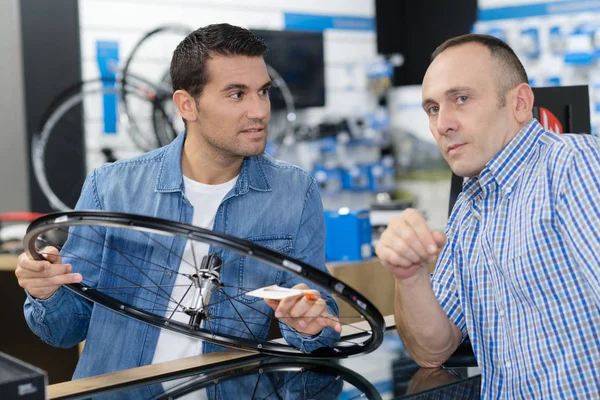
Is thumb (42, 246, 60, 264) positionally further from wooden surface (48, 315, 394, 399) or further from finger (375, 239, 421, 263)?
finger (375, 239, 421, 263)

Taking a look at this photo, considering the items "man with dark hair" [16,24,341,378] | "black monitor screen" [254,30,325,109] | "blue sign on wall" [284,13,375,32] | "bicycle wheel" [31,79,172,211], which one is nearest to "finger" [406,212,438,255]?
"man with dark hair" [16,24,341,378]

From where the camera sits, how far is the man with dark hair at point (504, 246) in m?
1.26

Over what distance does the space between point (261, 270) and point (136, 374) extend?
53 cm

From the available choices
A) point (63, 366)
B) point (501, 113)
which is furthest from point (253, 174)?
point (63, 366)

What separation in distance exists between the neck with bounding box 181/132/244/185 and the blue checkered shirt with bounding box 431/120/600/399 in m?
0.72

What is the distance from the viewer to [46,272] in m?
1.46

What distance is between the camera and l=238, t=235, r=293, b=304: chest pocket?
1774mm

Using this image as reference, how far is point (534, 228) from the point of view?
1.31 m

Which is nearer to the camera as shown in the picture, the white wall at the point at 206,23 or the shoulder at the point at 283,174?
the shoulder at the point at 283,174

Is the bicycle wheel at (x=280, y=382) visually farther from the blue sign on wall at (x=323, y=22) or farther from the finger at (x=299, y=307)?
the blue sign on wall at (x=323, y=22)

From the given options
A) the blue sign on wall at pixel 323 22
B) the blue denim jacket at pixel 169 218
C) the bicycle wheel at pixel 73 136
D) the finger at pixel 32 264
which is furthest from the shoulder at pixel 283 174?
the blue sign on wall at pixel 323 22

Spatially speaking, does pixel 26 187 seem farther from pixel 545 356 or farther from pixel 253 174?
pixel 545 356

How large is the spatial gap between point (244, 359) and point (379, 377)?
253 millimetres

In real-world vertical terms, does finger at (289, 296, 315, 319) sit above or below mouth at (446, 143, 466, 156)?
below
